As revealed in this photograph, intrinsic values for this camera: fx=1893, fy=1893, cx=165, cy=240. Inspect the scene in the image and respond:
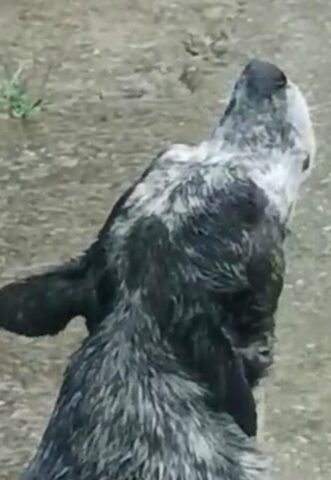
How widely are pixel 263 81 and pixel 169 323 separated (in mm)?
912

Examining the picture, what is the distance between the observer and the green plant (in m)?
7.45

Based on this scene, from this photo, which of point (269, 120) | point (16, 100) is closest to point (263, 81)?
point (269, 120)

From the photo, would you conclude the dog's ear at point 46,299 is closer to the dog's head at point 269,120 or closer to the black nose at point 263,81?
the dog's head at point 269,120

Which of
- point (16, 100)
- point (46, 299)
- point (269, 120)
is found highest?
point (269, 120)

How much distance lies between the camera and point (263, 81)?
16.6 feet

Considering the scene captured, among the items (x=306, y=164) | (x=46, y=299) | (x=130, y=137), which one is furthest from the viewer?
(x=130, y=137)

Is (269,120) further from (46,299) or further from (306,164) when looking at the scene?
(46,299)

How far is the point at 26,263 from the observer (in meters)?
6.60

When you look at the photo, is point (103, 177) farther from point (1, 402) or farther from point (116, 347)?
point (116, 347)

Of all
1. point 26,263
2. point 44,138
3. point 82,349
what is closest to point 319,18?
point 44,138

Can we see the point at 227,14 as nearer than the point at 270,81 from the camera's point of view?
No

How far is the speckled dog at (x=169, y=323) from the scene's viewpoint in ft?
14.2

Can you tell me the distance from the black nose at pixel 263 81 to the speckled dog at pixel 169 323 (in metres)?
0.37

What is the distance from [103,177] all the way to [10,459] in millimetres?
1510
